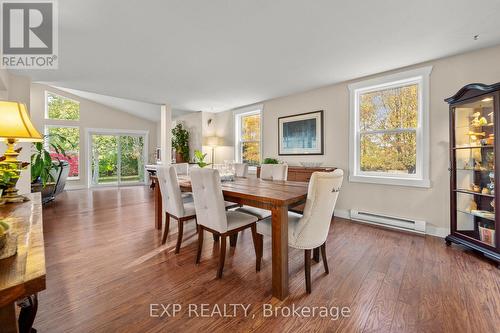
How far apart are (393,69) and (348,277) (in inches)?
117

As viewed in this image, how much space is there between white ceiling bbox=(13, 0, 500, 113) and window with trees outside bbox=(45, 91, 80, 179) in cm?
391

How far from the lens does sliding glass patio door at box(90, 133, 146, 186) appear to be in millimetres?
7521

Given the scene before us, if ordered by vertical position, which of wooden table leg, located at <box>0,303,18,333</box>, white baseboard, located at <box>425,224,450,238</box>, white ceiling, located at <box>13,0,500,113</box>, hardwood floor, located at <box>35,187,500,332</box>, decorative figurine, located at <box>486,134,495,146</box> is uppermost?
white ceiling, located at <box>13,0,500,113</box>

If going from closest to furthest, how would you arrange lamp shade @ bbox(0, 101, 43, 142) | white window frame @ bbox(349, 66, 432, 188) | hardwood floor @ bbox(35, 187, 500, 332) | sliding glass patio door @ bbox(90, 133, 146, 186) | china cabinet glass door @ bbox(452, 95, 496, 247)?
lamp shade @ bbox(0, 101, 43, 142)
hardwood floor @ bbox(35, 187, 500, 332)
china cabinet glass door @ bbox(452, 95, 496, 247)
white window frame @ bbox(349, 66, 432, 188)
sliding glass patio door @ bbox(90, 133, 146, 186)

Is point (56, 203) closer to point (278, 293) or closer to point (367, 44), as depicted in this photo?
point (278, 293)

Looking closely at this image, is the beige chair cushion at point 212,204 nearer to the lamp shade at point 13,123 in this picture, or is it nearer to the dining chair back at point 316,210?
the dining chair back at point 316,210

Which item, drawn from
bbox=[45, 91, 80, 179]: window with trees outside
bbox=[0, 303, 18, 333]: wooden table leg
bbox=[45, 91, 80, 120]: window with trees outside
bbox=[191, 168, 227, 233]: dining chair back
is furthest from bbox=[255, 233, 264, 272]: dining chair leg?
bbox=[45, 91, 80, 120]: window with trees outside

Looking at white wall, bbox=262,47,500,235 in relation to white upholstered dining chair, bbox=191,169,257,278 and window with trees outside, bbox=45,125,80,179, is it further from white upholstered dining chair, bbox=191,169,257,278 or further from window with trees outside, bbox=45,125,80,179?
window with trees outside, bbox=45,125,80,179

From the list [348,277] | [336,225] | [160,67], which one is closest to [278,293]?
[348,277]

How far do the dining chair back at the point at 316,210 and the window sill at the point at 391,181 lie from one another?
2020 millimetres

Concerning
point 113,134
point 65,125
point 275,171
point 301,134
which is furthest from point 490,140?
point 65,125

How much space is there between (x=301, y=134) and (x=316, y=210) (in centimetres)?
283

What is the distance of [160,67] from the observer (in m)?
3.23

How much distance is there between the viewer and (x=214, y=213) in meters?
1.99
